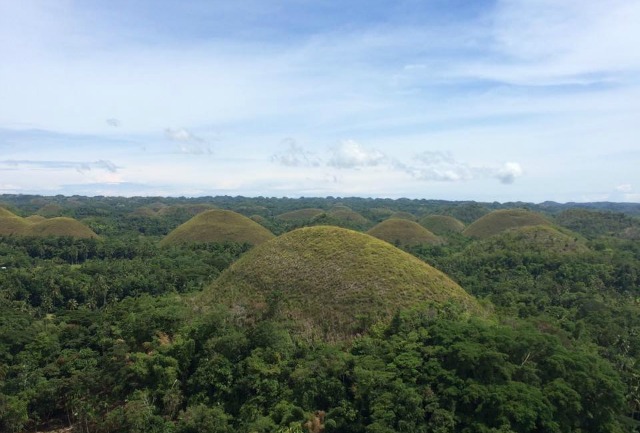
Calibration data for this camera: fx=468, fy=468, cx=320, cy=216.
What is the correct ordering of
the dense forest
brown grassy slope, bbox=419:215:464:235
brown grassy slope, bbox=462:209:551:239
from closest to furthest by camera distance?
1. the dense forest
2. brown grassy slope, bbox=462:209:551:239
3. brown grassy slope, bbox=419:215:464:235

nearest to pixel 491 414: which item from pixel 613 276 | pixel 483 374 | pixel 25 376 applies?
pixel 483 374

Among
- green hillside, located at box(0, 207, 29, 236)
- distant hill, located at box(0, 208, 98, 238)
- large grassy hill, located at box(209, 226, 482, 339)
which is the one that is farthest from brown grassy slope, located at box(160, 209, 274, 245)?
large grassy hill, located at box(209, 226, 482, 339)

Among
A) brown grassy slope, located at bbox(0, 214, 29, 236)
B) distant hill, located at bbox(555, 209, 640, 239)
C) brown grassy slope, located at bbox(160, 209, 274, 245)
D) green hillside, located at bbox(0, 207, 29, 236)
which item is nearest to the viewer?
brown grassy slope, located at bbox(160, 209, 274, 245)

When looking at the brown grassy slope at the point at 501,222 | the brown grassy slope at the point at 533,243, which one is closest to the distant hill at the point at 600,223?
the brown grassy slope at the point at 501,222

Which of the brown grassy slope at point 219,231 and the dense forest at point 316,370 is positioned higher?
the brown grassy slope at point 219,231

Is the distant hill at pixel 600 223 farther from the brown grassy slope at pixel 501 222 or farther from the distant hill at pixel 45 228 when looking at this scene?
the distant hill at pixel 45 228

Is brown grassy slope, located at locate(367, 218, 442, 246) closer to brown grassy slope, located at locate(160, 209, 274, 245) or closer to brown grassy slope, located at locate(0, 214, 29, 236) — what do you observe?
brown grassy slope, located at locate(160, 209, 274, 245)

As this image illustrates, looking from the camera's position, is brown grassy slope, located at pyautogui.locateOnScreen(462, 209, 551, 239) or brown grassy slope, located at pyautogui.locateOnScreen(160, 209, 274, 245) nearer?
brown grassy slope, located at pyautogui.locateOnScreen(160, 209, 274, 245)
